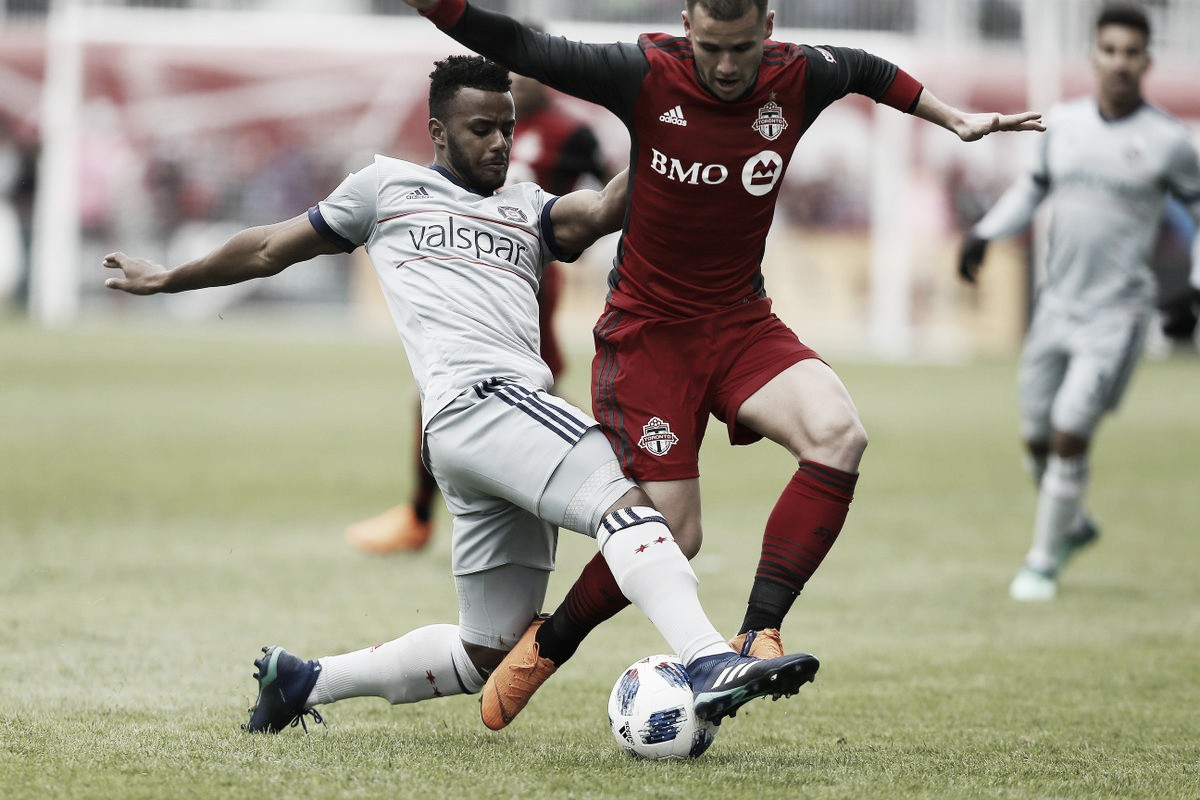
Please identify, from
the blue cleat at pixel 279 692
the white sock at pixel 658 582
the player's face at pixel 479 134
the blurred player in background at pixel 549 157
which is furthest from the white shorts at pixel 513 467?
the blurred player in background at pixel 549 157

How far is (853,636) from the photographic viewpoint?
7.52 metres

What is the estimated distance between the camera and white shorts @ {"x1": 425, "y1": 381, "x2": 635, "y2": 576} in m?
4.68

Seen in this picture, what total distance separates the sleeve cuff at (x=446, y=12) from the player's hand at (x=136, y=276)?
3.85 feet

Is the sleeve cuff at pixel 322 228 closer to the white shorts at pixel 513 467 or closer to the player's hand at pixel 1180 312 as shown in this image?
the white shorts at pixel 513 467

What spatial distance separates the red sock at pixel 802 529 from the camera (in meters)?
4.97

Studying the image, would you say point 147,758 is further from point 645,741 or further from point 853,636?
point 853,636

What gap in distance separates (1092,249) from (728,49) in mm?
4755

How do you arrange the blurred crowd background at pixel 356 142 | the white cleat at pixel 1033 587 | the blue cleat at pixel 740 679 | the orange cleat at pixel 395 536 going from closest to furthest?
1. the blue cleat at pixel 740 679
2. the white cleat at pixel 1033 587
3. the orange cleat at pixel 395 536
4. the blurred crowd background at pixel 356 142

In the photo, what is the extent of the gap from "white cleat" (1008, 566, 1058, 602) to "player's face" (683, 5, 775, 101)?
4.59 metres

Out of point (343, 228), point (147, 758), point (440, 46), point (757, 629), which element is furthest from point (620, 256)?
point (440, 46)

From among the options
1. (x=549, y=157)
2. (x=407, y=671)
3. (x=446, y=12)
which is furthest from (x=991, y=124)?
(x=549, y=157)

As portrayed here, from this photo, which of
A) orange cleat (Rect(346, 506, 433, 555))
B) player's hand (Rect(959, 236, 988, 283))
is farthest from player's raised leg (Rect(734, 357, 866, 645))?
orange cleat (Rect(346, 506, 433, 555))

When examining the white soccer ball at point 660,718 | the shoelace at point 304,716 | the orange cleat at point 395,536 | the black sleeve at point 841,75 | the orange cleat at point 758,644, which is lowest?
the orange cleat at point 395,536

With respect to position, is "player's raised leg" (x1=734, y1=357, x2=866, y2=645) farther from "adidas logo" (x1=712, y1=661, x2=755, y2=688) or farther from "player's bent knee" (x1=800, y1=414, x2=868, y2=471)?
"adidas logo" (x1=712, y1=661, x2=755, y2=688)
